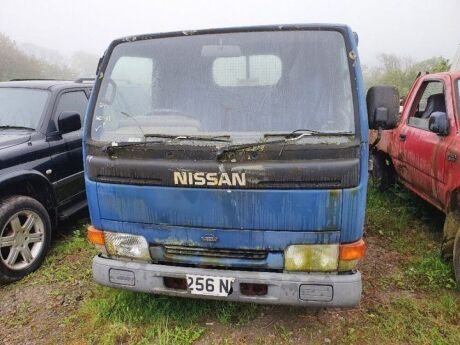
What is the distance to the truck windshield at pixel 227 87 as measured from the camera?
248cm

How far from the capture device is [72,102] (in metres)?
4.71

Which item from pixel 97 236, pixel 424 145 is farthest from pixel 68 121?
pixel 424 145

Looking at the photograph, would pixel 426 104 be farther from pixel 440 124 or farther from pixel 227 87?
pixel 227 87

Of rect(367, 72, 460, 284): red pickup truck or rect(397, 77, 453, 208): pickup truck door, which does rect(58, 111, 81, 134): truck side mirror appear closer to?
rect(367, 72, 460, 284): red pickup truck

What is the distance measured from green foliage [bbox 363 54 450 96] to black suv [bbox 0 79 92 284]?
13097 mm

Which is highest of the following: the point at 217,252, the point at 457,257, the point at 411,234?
the point at 217,252

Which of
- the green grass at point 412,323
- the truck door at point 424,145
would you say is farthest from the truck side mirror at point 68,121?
the truck door at point 424,145

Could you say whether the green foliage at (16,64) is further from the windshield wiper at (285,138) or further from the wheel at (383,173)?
the windshield wiper at (285,138)

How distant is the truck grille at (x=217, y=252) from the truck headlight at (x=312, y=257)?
17cm

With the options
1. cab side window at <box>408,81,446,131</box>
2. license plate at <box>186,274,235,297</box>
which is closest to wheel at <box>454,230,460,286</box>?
cab side window at <box>408,81,446,131</box>

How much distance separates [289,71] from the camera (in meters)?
2.56

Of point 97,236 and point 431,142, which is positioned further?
point 431,142

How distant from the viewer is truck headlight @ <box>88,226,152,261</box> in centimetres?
268

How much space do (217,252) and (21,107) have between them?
10.1 feet
